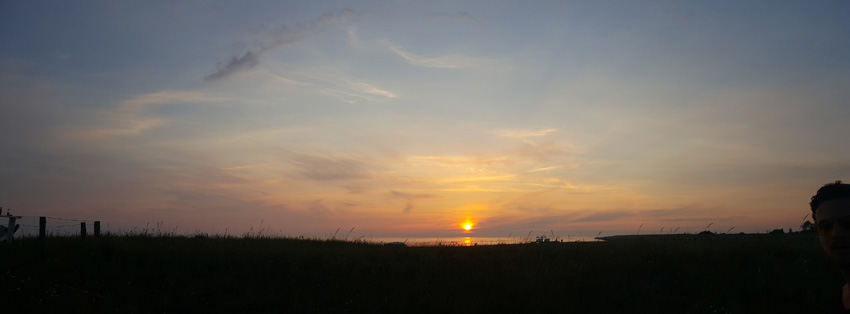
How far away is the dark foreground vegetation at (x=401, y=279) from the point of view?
50.3 feet

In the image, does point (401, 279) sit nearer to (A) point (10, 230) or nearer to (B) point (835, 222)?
(A) point (10, 230)

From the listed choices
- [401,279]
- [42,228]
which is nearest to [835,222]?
[401,279]

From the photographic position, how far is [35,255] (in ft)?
58.6

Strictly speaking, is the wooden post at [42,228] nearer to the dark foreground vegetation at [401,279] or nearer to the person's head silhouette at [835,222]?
the dark foreground vegetation at [401,279]

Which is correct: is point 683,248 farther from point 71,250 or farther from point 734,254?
point 71,250

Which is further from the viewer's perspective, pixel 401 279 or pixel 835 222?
pixel 401 279

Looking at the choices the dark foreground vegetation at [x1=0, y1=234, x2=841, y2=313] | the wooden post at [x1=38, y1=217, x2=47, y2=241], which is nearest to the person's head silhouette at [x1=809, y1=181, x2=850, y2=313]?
the dark foreground vegetation at [x1=0, y1=234, x2=841, y2=313]

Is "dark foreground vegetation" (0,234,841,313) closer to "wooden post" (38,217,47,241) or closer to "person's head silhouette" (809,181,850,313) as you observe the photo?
"wooden post" (38,217,47,241)

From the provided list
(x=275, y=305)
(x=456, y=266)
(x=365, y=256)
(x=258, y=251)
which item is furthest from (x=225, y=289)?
(x=456, y=266)

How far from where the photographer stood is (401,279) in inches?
687

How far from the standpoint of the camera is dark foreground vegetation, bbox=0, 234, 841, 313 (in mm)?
15328

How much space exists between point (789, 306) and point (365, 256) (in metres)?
13.3

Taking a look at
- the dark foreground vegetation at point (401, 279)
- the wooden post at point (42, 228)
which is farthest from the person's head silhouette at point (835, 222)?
the wooden post at point (42, 228)

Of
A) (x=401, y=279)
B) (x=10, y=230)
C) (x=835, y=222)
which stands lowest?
(x=401, y=279)
